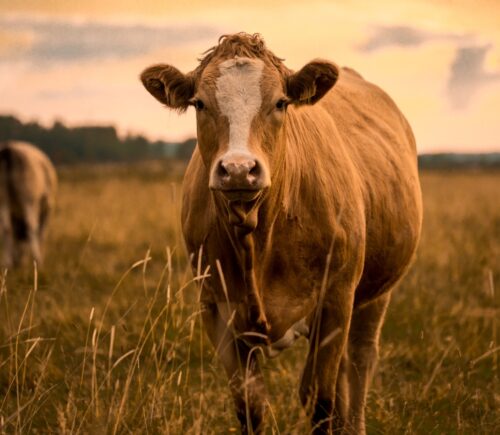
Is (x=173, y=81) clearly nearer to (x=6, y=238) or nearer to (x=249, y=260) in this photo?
(x=249, y=260)

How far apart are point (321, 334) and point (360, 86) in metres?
2.10

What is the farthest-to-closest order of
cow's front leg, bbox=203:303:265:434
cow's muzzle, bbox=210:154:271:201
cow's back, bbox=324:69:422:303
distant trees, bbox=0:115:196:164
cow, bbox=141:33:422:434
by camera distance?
distant trees, bbox=0:115:196:164, cow's back, bbox=324:69:422:303, cow's front leg, bbox=203:303:265:434, cow, bbox=141:33:422:434, cow's muzzle, bbox=210:154:271:201

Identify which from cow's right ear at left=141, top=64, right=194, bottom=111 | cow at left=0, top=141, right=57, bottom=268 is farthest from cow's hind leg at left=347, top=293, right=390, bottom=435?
cow at left=0, top=141, right=57, bottom=268

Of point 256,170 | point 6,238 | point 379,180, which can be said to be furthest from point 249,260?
point 6,238

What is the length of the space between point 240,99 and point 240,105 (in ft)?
0.11

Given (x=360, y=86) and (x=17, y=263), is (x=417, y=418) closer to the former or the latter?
(x=360, y=86)

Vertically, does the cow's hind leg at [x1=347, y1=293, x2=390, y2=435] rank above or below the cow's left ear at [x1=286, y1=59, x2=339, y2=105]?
below

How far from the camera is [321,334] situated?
3.49 m

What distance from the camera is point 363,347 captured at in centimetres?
457

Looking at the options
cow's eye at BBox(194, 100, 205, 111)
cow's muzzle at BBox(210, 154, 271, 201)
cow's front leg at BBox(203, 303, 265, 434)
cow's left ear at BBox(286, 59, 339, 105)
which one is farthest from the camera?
cow's front leg at BBox(203, 303, 265, 434)

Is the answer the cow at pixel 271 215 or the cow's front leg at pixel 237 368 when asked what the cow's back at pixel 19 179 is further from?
the cow's front leg at pixel 237 368

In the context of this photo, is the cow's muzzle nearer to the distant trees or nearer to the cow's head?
the cow's head

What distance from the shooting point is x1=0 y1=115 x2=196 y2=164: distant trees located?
3878cm

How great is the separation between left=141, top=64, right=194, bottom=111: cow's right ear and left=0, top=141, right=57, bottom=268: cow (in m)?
7.52
